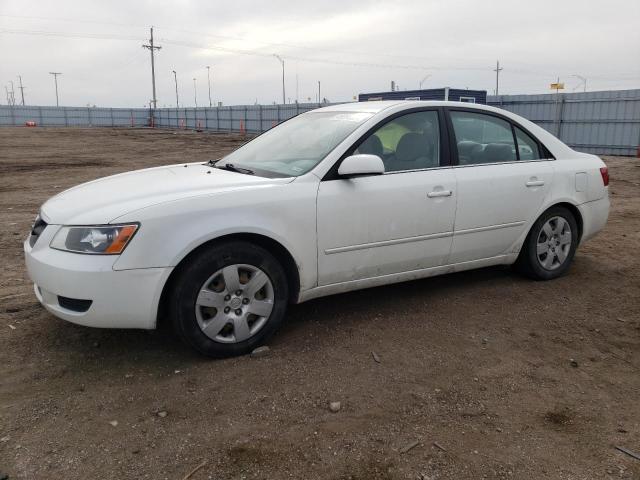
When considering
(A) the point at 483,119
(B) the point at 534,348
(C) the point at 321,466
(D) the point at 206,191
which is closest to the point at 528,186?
(A) the point at 483,119

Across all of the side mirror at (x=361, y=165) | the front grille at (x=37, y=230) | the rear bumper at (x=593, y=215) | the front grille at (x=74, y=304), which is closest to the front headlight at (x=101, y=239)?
the front grille at (x=74, y=304)

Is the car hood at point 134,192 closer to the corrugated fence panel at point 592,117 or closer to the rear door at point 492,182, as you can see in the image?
the rear door at point 492,182

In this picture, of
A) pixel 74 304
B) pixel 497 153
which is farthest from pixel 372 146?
pixel 74 304

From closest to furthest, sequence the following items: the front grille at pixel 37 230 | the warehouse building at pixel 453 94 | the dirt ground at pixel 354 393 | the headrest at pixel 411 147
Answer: the dirt ground at pixel 354 393, the front grille at pixel 37 230, the headrest at pixel 411 147, the warehouse building at pixel 453 94

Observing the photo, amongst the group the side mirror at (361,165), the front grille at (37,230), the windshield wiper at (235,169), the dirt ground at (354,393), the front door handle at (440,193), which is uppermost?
the side mirror at (361,165)

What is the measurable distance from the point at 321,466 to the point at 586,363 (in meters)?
1.97

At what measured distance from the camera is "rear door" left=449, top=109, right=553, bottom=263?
171 inches

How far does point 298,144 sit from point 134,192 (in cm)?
129

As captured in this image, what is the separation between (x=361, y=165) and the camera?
3.63 meters

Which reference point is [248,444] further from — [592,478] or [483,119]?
[483,119]

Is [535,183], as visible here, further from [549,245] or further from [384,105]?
[384,105]

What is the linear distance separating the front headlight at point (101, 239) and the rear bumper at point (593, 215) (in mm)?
3922

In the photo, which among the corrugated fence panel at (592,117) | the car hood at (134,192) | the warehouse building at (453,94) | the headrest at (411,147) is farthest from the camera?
the warehouse building at (453,94)

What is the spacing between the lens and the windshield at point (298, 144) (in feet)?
12.8
